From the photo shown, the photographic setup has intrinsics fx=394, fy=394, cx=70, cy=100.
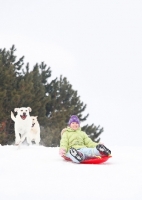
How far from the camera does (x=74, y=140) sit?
26.6 ft

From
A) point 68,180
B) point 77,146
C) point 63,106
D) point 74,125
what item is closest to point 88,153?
point 77,146

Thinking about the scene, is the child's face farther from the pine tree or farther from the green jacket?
the pine tree

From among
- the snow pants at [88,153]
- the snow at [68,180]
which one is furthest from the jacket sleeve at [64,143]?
the snow at [68,180]

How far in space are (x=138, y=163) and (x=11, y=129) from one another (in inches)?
699

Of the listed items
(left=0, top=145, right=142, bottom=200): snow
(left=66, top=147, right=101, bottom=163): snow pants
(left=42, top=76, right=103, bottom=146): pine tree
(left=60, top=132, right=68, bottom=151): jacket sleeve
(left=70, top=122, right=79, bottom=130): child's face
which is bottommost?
(left=0, top=145, right=142, bottom=200): snow

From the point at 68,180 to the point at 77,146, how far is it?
2466 millimetres

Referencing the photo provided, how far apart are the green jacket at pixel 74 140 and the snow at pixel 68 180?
0.67 m

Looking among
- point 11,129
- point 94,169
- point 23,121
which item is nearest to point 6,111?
point 11,129

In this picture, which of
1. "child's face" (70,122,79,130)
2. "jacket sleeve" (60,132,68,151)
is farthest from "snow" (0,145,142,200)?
"child's face" (70,122,79,130)

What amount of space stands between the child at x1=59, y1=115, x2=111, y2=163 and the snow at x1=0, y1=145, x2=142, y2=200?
22cm

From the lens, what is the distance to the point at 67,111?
2836cm

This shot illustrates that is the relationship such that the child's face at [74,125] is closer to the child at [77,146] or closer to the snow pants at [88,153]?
the child at [77,146]

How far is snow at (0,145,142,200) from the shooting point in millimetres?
4777

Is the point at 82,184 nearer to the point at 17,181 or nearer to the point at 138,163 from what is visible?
the point at 17,181
